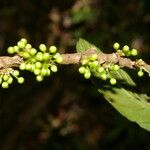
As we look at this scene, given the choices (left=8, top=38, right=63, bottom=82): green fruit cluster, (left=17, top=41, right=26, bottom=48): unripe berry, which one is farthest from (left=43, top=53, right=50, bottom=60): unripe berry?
(left=17, top=41, right=26, bottom=48): unripe berry

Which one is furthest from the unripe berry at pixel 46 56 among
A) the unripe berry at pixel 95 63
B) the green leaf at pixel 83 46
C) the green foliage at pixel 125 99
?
the green leaf at pixel 83 46

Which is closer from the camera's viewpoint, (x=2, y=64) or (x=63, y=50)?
(x=2, y=64)

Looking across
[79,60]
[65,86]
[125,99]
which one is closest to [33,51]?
[79,60]

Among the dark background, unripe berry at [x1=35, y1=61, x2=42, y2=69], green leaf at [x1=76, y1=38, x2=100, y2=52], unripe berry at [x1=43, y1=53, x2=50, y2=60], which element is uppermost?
the dark background

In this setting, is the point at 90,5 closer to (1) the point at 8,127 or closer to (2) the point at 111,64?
(1) the point at 8,127

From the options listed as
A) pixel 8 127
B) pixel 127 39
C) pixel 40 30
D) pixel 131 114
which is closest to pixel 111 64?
pixel 131 114

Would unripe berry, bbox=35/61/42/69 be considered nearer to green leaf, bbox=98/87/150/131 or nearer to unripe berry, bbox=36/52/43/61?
unripe berry, bbox=36/52/43/61
